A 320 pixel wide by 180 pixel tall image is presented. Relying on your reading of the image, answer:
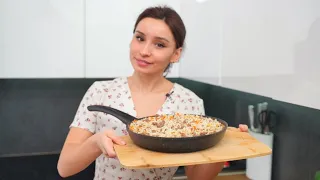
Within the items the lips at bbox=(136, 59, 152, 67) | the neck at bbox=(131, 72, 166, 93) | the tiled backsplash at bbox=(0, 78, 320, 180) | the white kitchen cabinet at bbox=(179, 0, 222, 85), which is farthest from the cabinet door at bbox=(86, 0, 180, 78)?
→ the lips at bbox=(136, 59, 152, 67)

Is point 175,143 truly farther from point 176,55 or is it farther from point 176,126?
point 176,55

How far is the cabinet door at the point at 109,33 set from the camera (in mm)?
1851

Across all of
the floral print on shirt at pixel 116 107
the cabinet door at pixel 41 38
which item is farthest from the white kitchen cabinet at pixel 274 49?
the cabinet door at pixel 41 38

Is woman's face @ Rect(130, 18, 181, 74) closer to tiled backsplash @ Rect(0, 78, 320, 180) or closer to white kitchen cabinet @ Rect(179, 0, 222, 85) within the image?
white kitchen cabinet @ Rect(179, 0, 222, 85)

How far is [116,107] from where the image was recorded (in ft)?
4.10

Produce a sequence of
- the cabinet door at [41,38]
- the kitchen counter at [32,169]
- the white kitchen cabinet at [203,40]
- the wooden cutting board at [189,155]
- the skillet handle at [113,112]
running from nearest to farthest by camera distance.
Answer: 1. the wooden cutting board at [189,155]
2. the skillet handle at [113,112]
3. the white kitchen cabinet at [203,40]
4. the cabinet door at [41,38]
5. the kitchen counter at [32,169]

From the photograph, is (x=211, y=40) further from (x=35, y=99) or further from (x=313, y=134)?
(x=35, y=99)

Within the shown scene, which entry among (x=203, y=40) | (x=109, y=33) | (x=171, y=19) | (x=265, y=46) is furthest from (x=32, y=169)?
(x=265, y=46)

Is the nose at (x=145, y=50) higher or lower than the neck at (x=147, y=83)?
higher

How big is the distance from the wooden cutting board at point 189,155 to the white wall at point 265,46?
0.93 feet

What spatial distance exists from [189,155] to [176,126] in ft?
0.44

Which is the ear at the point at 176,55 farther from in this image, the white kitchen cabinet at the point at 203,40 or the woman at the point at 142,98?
the white kitchen cabinet at the point at 203,40

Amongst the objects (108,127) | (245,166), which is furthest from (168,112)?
(245,166)

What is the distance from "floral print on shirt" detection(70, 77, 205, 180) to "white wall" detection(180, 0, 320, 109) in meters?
0.24
